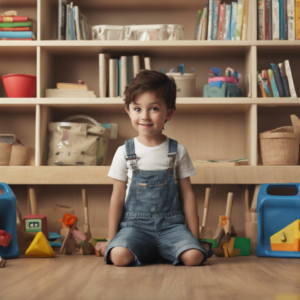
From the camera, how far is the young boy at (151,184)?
5.04 ft

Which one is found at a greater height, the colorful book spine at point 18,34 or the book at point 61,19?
the book at point 61,19

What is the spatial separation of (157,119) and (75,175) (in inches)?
27.6

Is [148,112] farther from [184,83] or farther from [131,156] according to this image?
[184,83]

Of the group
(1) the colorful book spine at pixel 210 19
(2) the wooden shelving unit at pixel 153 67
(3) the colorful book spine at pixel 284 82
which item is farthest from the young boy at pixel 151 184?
(3) the colorful book spine at pixel 284 82

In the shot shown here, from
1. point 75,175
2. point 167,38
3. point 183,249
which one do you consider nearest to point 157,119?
point 183,249

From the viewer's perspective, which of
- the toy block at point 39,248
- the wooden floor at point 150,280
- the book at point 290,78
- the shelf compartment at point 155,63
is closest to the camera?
the wooden floor at point 150,280

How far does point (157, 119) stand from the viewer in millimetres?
1571

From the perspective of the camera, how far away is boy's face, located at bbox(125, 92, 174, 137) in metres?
1.56

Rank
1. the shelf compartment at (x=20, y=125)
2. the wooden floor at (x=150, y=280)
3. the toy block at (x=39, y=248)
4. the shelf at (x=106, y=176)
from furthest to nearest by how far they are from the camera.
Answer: the shelf compartment at (x=20, y=125) → the shelf at (x=106, y=176) → the toy block at (x=39, y=248) → the wooden floor at (x=150, y=280)

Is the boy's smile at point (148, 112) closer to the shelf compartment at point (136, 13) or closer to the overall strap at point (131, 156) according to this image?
the overall strap at point (131, 156)

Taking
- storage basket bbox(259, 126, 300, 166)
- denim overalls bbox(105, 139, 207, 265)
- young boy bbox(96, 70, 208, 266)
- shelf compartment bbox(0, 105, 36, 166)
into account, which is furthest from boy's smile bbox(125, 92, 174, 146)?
shelf compartment bbox(0, 105, 36, 166)

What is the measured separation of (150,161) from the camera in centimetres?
161

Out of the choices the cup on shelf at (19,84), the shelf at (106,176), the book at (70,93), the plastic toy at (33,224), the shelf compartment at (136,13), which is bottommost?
the plastic toy at (33,224)

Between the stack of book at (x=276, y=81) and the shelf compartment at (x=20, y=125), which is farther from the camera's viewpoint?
the shelf compartment at (x=20, y=125)
